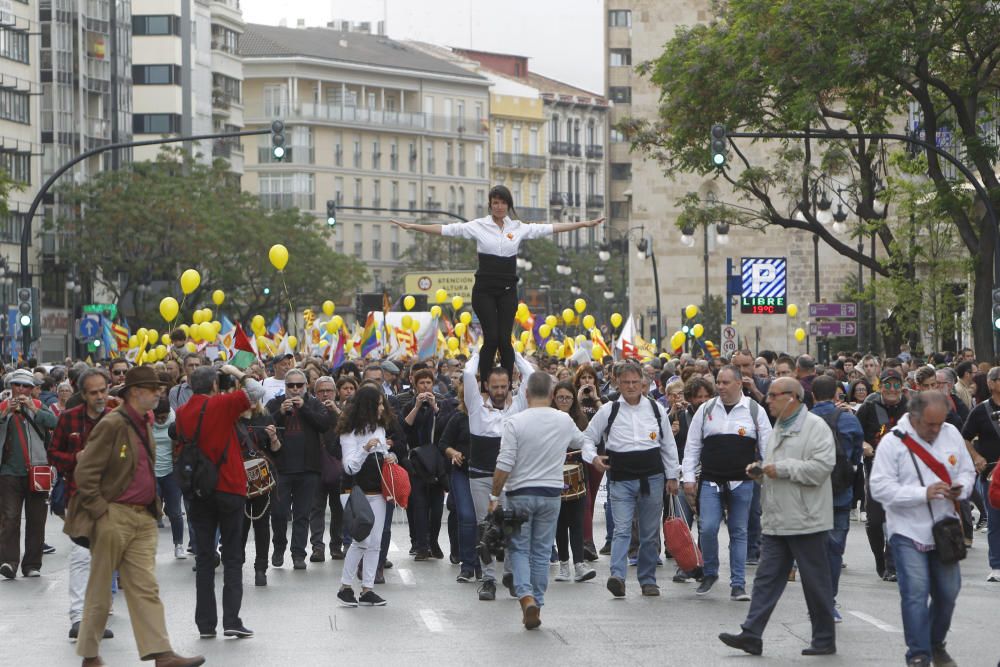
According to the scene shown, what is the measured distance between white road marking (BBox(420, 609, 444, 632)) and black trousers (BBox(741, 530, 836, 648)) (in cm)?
250

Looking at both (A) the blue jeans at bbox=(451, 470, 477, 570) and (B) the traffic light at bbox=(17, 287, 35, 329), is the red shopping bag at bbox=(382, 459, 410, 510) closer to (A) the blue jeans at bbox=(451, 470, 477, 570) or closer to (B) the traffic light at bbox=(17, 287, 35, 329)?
(A) the blue jeans at bbox=(451, 470, 477, 570)

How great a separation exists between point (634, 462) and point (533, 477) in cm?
163

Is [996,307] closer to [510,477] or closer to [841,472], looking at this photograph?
[841,472]

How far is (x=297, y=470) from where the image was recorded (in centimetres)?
1927

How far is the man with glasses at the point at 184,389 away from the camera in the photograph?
21.2 meters

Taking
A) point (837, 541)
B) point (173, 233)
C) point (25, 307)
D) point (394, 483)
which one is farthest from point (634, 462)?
point (173, 233)

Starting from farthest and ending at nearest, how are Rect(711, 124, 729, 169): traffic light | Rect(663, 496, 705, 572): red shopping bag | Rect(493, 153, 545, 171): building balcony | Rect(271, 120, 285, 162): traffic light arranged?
Rect(493, 153, 545, 171): building balcony, Rect(271, 120, 285, 162): traffic light, Rect(711, 124, 729, 169): traffic light, Rect(663, 496, 705, 572): red shopping bag

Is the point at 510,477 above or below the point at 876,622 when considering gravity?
above

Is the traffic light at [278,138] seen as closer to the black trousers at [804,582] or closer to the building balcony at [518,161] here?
the black trousers at [804,582]

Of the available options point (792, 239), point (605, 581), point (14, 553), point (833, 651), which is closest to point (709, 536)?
point (605, 581)

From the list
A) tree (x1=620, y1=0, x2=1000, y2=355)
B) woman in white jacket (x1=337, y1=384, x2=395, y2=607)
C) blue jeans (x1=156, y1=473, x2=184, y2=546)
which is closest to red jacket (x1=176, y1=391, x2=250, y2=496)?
woman in white jacket (x1=337, y1=384, x2=395, y2=607)

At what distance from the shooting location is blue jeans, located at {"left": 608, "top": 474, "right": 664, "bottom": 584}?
55.0ft

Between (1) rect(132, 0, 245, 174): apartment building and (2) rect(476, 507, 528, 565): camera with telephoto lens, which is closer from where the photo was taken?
(2) rect(476, 507, 528, 565): camera with telephoto lens

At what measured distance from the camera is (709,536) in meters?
17.0
